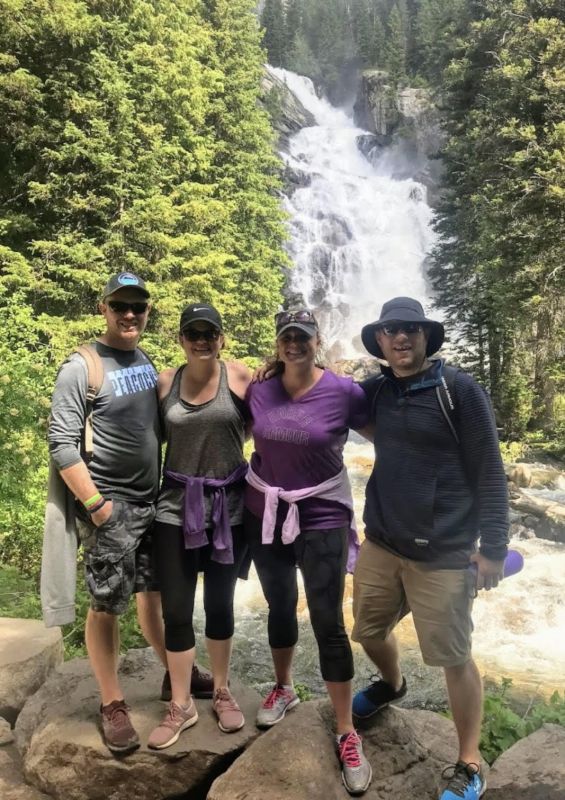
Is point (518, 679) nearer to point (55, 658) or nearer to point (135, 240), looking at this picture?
point (55, 658)

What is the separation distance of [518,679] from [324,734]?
4.46 metres

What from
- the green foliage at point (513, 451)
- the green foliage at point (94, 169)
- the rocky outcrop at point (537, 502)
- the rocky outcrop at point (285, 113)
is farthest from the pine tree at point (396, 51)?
the rocky outcrop at point (537, 502)

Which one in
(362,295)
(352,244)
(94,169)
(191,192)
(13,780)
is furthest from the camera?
(352,244)

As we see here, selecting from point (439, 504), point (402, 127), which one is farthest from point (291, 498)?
point (402, 127)

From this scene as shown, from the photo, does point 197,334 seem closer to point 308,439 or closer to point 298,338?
point 298,338

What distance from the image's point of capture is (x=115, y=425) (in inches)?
98.7

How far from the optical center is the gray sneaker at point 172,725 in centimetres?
253

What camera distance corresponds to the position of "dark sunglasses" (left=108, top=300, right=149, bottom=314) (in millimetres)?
2580

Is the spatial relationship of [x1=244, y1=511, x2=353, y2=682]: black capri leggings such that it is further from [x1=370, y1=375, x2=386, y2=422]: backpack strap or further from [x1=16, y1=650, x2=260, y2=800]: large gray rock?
[x1=16, y1=650, x2=260, y2=800]: large gray rock

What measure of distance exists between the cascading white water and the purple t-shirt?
23.2 m

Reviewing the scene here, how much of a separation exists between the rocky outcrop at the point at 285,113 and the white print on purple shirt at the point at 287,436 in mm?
36075

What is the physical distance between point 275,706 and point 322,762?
384 millimetres

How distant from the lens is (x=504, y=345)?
16.1 metres

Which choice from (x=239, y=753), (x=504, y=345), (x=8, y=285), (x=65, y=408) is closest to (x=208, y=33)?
(x=8, y=285)
